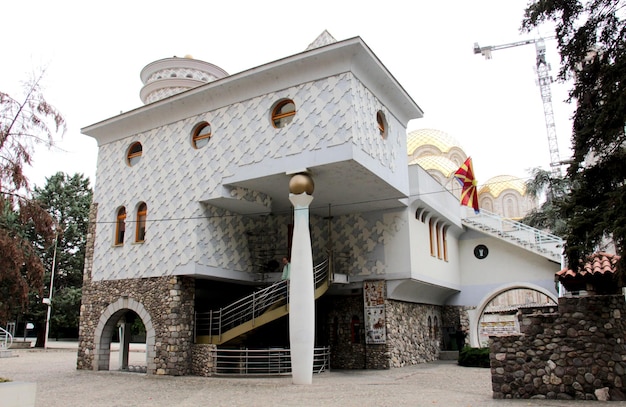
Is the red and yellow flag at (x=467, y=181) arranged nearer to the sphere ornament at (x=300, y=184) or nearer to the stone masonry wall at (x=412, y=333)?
the stone masonry wall at (x=412, y=333)

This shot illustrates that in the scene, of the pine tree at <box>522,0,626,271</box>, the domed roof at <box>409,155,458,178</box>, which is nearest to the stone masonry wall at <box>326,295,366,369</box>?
the pine tree at <box>522,0,626,271</box>

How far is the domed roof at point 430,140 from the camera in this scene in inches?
1400

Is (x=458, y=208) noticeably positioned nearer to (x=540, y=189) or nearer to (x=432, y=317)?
(x=432, y=317)

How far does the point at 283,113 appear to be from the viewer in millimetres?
15188

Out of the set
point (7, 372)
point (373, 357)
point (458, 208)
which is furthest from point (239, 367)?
point (458, 208)

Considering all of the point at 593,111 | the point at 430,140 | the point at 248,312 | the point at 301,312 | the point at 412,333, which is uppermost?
the point at 430,140

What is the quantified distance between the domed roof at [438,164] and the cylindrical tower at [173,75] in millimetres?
15004

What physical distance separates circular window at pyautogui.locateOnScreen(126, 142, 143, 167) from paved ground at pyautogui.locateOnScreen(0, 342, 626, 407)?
687cm

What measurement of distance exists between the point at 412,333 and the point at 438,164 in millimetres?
15472

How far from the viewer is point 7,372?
681 inches

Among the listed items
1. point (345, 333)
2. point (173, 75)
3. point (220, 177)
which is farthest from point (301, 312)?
point (173, 75)

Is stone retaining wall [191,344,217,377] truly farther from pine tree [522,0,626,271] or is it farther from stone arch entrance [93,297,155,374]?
pine tree [522,0,626,271]

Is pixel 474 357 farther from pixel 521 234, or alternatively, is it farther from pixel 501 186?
pixel 501 186

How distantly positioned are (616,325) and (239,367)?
32.1 ft
